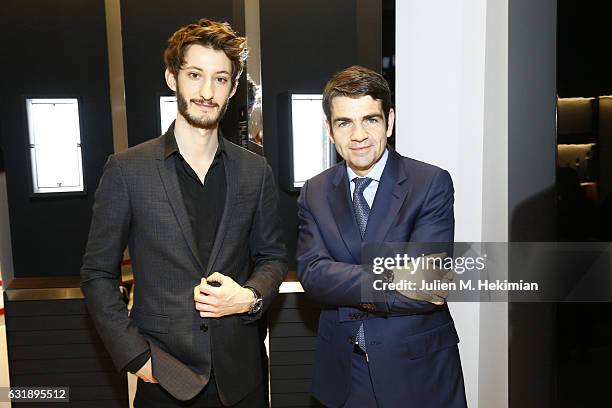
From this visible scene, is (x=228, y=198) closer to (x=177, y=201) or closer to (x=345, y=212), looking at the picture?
(x=177, y=201)

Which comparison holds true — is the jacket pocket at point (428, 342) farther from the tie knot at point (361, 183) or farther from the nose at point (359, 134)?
the nose at point (359, 134)

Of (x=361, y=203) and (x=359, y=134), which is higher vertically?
(x=359, y=134)

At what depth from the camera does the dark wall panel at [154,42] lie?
2725mm

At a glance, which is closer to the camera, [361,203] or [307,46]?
[361,203]

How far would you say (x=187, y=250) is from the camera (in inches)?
74.2

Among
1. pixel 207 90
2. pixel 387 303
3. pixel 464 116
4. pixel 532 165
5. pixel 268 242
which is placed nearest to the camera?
pixel 387 303

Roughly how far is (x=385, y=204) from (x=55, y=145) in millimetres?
1802

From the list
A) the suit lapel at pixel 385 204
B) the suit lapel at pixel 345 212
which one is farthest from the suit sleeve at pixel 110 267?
the suit lapel at pixel 385 204

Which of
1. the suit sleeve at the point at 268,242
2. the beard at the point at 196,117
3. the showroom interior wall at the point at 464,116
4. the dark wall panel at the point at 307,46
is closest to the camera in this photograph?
the beard at the point at 196,117

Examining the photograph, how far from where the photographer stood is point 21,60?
Result: 2.70m

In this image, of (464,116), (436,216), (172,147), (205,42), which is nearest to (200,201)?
(172,147)

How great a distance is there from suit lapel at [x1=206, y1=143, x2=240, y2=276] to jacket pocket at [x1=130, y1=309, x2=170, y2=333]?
225 millimetres

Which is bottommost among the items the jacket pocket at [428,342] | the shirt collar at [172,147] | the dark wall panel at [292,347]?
the dark wall panel at [292,347]

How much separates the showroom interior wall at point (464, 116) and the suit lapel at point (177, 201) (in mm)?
1294
